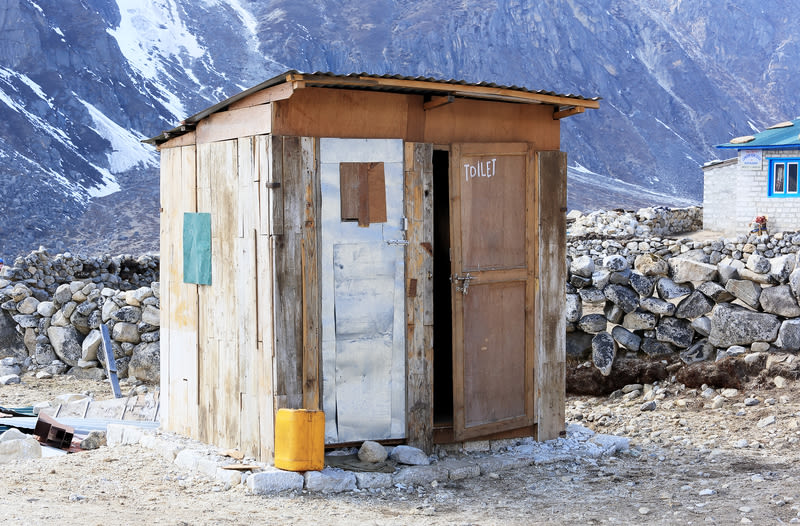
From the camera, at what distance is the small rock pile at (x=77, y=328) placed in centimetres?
1211

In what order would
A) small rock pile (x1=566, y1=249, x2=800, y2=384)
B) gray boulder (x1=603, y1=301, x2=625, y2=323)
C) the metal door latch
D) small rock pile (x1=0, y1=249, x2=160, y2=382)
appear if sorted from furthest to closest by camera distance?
small rock pile (x1=0, y1=249, x2=160, y2=382), gray boulder (x1=603, y1=301, x2=625, y2=323), small rock pile (x1=566, y1=249, x2=800, y2=384), the metal door latch

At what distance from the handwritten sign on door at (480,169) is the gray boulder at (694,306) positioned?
401 cm

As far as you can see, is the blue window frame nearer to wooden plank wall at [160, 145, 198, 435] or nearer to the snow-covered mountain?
the snow-covered mountain

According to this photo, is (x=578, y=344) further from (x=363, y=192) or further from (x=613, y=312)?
(x=363, y=192)

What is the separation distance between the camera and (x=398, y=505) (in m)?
6.22

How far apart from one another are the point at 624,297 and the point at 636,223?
18.6 metres

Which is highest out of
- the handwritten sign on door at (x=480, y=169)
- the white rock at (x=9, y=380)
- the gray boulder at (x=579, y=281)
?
the handwritten sign on door at (x=480, y=169)

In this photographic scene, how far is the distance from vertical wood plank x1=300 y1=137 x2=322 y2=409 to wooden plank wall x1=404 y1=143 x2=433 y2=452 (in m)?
0.74

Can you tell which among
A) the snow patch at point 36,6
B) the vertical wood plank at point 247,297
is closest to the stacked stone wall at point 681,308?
the vertical wood plank at point 247,297

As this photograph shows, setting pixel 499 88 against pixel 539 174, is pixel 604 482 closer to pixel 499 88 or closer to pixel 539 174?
pixel 539 174

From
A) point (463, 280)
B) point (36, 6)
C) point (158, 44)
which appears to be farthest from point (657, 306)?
point (158, 44)

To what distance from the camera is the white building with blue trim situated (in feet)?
92.8

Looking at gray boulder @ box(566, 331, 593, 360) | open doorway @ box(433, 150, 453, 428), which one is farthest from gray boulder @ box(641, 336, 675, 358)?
open doorway @ box(433, 150, 453, 428)

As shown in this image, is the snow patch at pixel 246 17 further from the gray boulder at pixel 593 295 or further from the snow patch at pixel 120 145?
the gray boulder at pixel 593 295
